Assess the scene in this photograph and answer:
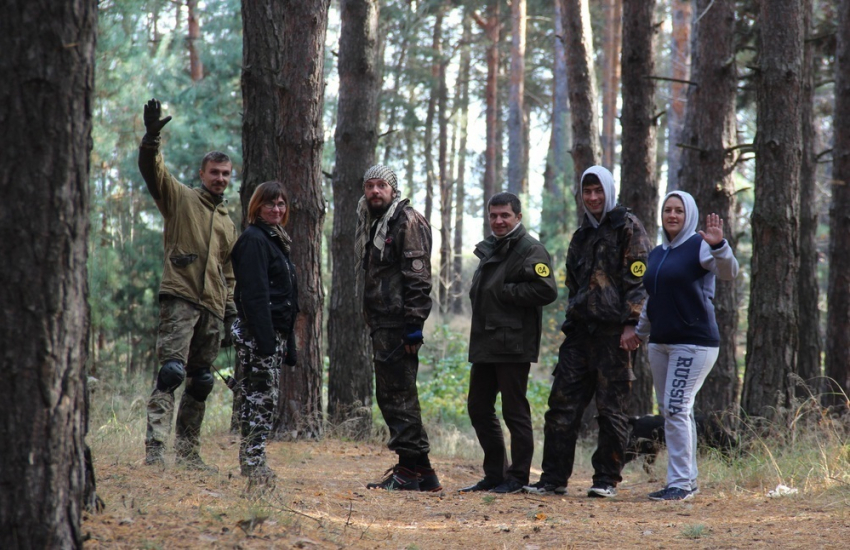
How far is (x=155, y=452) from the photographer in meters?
5.95

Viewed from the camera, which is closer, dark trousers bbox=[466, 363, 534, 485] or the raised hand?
the raised hand

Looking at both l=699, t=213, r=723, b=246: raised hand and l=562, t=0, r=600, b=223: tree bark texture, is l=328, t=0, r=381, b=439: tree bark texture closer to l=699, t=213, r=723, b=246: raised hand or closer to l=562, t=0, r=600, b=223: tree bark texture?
l=562, t=0, r=600, b=223: tree bark texture

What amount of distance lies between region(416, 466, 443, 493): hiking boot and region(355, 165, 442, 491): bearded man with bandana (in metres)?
0.08

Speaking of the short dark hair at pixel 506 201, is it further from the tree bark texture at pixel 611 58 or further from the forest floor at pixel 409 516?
the tree bark texture at pixel 611 58

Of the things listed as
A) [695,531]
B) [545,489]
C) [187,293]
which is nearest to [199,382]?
[187,293]

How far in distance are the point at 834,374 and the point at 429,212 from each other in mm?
24782

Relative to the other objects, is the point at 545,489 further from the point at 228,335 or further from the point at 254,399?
the point at 228,335

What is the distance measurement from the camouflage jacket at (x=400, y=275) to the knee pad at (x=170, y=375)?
151 cm

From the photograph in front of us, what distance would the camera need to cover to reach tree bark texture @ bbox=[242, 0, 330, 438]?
331 inches

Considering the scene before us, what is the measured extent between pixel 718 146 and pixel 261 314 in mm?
7818

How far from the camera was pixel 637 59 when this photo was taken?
1122cm

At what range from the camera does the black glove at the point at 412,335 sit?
6.25 metres

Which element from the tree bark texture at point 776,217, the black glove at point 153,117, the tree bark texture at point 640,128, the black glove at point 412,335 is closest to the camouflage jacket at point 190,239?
the black glove at point 153,117

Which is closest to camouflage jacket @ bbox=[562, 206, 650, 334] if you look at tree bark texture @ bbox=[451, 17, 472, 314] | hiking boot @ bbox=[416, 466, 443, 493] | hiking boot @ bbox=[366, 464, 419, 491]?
hiking boot @ bbox=[416, 466, 443, 493]
